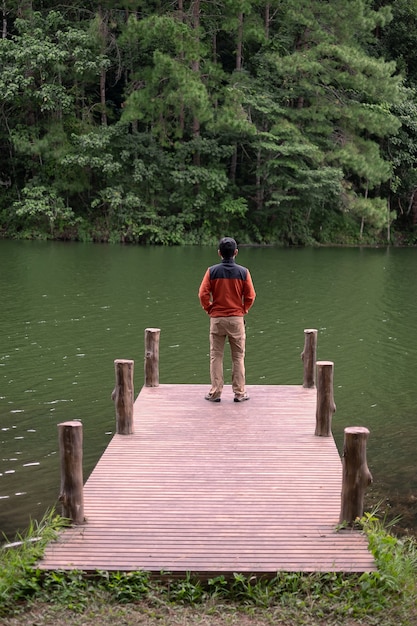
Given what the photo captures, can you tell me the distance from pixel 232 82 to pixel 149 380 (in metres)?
26.9

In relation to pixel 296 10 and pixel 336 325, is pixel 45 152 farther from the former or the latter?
pixel 336 325

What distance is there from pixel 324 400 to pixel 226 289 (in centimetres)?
160

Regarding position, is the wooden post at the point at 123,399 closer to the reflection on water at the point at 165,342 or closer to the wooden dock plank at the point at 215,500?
the wooden dock plank at the point at 215,500

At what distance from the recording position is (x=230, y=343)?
853 centimetres

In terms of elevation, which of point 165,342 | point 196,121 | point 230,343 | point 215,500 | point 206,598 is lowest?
point 165,342

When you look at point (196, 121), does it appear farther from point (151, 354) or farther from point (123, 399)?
point (123, 399)

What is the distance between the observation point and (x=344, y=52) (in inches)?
1273

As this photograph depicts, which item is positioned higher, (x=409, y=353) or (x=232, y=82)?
(x=232, y=82)

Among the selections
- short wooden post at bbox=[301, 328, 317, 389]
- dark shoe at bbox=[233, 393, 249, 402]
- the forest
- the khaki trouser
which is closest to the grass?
the khaki trouser

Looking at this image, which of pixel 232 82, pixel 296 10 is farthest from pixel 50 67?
pixel 296 10

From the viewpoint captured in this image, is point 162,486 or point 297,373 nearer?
point 162,486

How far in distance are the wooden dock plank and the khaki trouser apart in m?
0.36

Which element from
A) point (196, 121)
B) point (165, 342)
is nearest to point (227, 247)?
point (165, 342)

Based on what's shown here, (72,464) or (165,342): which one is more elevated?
(72,464)
